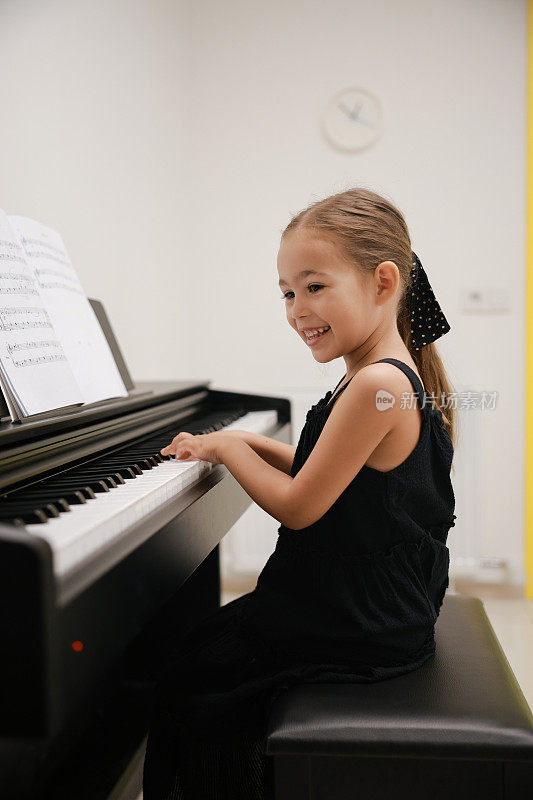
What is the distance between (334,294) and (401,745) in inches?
26.3

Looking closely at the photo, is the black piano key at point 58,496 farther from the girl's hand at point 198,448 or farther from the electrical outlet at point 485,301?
the electrical outlet at point 485,301

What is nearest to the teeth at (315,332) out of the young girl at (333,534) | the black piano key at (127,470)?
the young girl at (333,534)

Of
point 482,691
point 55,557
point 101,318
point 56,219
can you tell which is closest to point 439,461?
point 482,691

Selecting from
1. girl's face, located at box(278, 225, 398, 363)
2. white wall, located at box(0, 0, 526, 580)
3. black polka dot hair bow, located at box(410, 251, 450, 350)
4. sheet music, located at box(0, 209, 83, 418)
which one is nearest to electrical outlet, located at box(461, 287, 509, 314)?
white wall, located at box(0, 0, 526, 580)

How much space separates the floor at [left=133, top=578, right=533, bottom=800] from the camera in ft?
7.66

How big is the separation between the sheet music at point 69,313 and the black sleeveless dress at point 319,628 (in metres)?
0.57

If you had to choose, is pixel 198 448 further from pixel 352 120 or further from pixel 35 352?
pixel 352 120

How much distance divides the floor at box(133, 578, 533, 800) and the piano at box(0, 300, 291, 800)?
0.93m

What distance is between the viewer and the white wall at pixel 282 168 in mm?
2734

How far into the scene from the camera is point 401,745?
0.93 m

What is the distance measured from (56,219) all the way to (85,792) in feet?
5.30

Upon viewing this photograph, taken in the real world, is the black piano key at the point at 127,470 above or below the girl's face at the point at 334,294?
below

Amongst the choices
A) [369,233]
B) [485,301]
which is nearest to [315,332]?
[369,233]

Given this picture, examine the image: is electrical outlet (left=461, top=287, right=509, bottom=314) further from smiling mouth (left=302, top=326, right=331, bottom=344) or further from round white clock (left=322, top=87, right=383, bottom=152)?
smiling mouth (left=302, top=326, right=331, bottom=344)
